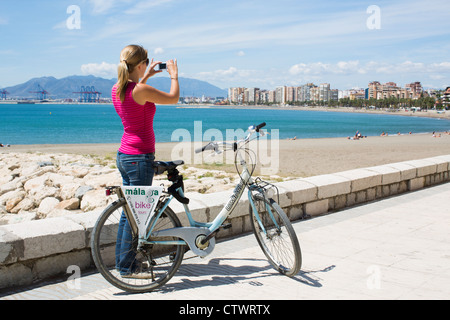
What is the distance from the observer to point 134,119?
383 centimetres

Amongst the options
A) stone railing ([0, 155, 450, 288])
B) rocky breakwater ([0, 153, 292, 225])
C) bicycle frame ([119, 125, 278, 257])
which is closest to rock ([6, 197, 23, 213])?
rocky breakwater ([0, 153, 292, 225])

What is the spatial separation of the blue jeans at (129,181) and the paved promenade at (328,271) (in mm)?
254

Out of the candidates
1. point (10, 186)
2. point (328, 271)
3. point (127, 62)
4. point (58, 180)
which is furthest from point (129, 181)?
point (10, 186)

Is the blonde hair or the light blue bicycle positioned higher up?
the blonde hair

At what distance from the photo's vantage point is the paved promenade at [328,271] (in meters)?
3.78

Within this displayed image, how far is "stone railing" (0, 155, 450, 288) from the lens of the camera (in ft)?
12.8

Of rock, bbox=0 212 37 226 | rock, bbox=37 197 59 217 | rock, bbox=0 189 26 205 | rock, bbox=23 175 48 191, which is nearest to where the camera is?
rock, bbox=0 212 37 226

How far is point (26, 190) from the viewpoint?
1091cm

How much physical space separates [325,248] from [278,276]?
1056mm

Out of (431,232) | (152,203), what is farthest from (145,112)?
(431,232)

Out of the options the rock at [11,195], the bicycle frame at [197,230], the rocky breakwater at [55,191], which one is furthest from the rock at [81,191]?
the bicycle frame at [197,230]

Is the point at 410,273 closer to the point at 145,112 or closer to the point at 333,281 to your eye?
the point at 333,281

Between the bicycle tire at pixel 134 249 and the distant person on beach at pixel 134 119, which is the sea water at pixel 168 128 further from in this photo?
the distant person on beach at pixel 134 119

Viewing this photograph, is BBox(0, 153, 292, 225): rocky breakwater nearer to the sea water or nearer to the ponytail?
the ponytail
